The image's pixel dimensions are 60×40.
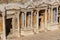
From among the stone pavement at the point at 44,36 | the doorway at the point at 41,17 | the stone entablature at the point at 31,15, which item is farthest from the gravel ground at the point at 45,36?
the doorway at the point at 41,17

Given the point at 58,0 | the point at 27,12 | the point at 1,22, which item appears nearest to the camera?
the point at 1,22

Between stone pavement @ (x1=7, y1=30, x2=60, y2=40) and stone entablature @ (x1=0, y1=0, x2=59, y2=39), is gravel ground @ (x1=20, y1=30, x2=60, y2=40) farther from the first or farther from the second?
stone entablature @ (x1=0, y1=0, x2=59, y2=39)

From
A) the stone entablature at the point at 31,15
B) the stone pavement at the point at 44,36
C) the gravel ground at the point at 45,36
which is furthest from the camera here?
the gravel ground at the point at 45,36

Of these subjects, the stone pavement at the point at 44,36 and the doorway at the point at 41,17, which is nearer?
the stone pavement at the point at 44,36

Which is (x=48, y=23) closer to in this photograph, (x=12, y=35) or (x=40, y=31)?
(x=40, y=31)

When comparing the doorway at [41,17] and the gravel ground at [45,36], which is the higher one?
the doorway at [41,17]

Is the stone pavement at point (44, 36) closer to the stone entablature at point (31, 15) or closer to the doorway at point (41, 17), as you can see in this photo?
the stone entablature at point (31, 15)

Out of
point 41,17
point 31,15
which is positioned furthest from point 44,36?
point 41,17

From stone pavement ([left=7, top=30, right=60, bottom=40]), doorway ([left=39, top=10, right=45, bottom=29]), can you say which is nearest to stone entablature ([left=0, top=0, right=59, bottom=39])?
doorway ([left=39, top=10, right=45, bottom=29])

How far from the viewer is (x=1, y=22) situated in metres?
21.9

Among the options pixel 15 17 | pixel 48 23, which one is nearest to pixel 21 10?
pixel 15 17

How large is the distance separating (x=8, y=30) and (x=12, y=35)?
1.29m

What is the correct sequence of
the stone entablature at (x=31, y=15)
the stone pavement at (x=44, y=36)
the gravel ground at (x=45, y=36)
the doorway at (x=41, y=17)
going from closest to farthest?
1. the stone entablature at (x=31, y=15)
2. the stone pavement at (x=44, y=36)
3. the gravel ground at (x=45, y=36)
4. the doorway at (x=41, y=17)

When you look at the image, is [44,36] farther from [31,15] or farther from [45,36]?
[31,15]
